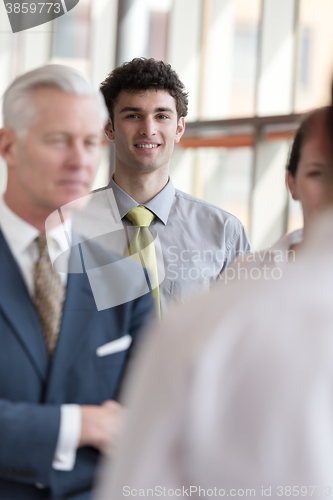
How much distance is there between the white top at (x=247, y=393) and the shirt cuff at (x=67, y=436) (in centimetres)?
59

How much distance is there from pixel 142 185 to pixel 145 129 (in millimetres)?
176

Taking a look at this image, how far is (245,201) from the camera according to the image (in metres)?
4.84

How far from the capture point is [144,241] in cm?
169

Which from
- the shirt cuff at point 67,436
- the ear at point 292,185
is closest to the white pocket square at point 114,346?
the shirt cuff at point 67,436

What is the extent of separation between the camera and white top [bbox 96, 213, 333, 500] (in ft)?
1.19

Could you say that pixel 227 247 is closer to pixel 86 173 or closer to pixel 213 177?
pixel 86 173

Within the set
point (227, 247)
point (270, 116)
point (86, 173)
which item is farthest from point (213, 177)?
point (86, 173)

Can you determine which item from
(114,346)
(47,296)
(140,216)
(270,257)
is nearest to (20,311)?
(47,296)

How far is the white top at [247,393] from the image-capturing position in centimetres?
36

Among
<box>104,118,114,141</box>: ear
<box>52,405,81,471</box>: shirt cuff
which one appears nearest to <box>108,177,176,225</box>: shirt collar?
<box>104,118,114,141</box>: ear

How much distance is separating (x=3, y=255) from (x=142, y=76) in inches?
36.1

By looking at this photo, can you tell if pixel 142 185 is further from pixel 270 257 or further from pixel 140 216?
pixel 270 257

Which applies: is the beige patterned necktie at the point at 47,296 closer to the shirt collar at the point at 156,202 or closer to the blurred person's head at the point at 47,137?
the blurred person's head at the point at 47,137

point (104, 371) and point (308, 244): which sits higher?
point (308, 244)
